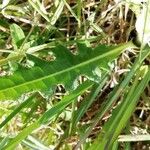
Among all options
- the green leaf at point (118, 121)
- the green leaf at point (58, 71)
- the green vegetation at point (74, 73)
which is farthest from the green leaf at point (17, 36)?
the green leaf at point (118, 121)

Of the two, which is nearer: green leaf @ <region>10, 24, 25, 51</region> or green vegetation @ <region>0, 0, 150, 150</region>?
green vegetation @ <region>0, 0, 150, 150</region>

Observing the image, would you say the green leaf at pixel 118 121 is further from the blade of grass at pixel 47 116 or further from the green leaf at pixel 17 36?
the green leaf at pixel 17 36

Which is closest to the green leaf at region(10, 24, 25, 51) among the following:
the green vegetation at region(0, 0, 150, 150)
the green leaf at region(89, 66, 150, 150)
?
the green vegetation at region(0, 0, 150, 150)

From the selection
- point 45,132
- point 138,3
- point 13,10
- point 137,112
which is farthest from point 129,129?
point 13,10

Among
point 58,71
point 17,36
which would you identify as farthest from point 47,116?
point 17,36

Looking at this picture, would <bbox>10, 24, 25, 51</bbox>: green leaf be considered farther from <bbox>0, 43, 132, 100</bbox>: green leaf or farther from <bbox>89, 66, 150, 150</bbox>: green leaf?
<bbox>89, 66, 150, 150</bbox>: green leaf

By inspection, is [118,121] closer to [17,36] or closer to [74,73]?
[74,73]

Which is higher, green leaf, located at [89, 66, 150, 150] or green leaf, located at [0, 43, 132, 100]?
green leaf, located at [0, 43, 132, 100]

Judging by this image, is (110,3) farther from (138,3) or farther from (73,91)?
(73,91)
